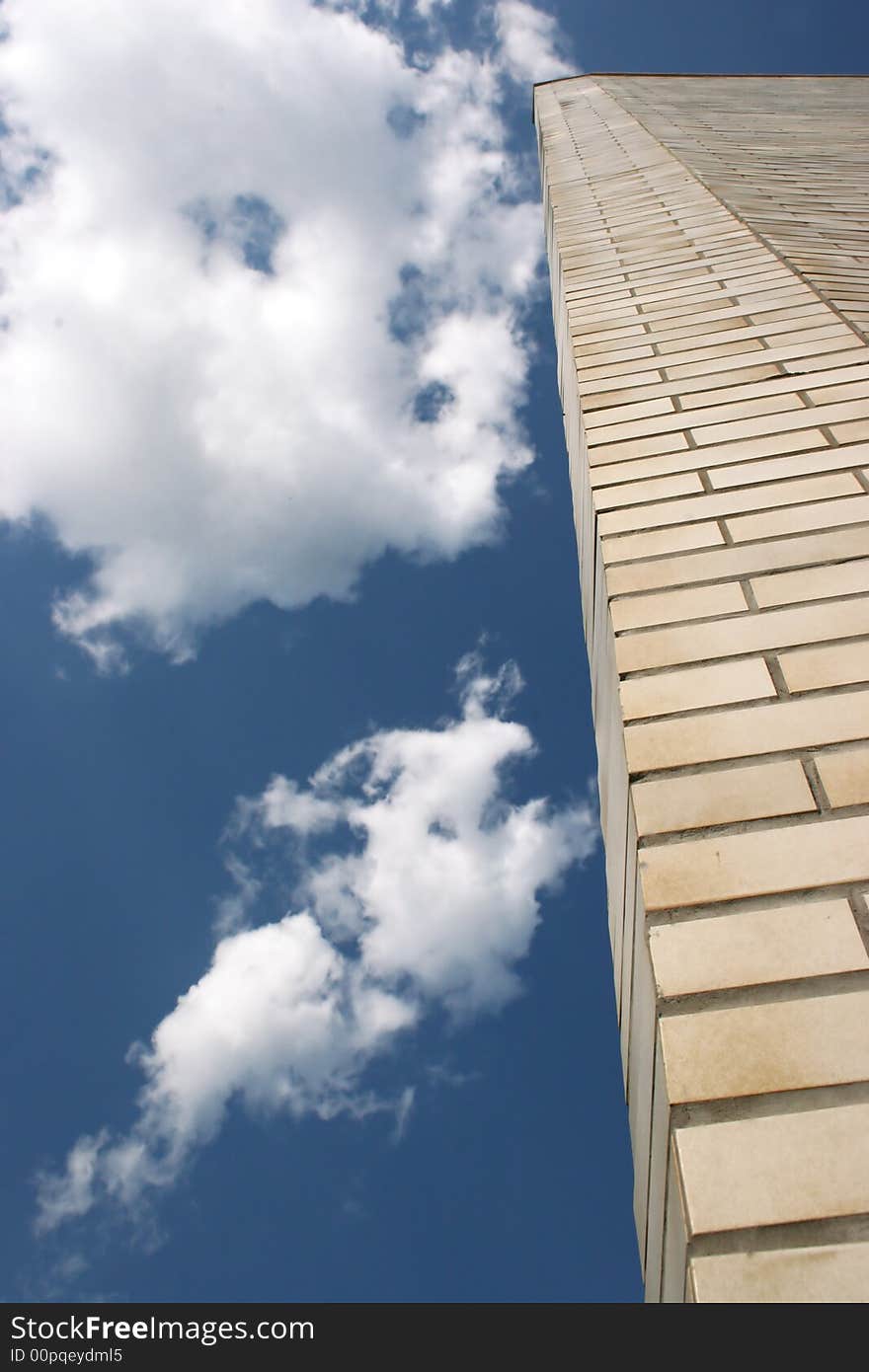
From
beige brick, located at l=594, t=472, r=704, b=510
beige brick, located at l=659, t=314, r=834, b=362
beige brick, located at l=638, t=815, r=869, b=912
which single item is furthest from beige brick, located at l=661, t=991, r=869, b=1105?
beige brick, located at l=659, t=314, r=834, b=362

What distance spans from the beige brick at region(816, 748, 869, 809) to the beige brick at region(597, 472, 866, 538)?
0.60m

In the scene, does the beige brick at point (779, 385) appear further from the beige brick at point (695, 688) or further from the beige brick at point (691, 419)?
the beige brick at point (695, 688)

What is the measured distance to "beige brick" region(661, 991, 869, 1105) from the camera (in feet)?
2.98

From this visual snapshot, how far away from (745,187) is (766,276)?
52.2 inches

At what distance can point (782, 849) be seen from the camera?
3.59ft

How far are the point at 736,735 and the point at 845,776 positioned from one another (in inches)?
6.0

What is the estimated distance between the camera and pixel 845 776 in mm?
1148

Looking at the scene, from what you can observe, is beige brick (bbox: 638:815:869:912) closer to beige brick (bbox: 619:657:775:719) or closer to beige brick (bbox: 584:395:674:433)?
beige brick (bbox: 619:657:775:719)

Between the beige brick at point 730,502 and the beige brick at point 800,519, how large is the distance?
0.02 m

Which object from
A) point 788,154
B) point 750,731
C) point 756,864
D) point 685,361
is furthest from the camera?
point 788,154

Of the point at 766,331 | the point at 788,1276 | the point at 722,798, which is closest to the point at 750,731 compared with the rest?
the point at 722,798

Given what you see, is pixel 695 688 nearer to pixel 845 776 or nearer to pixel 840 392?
pixel 845 776
